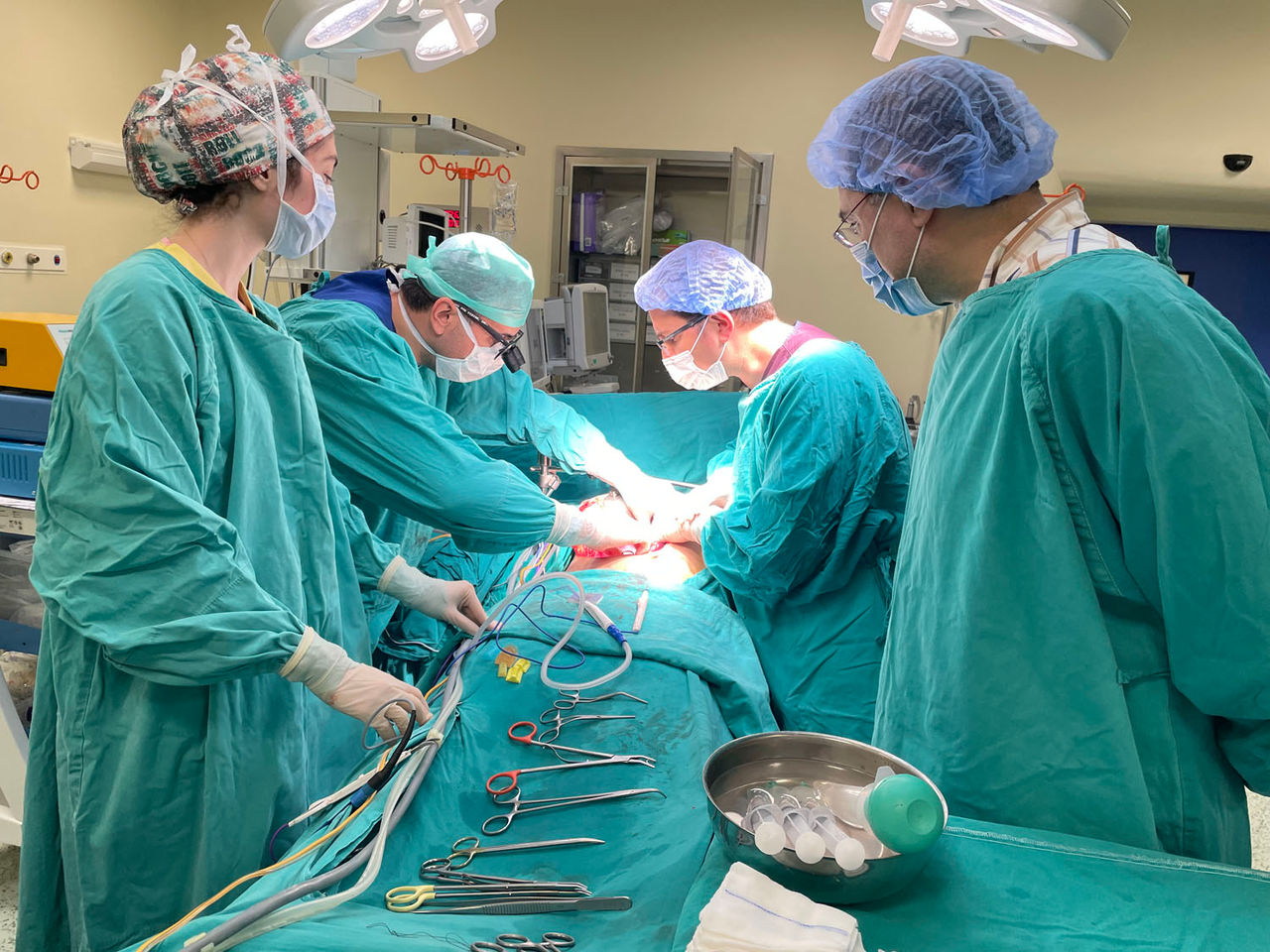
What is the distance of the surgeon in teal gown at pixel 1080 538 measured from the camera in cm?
94

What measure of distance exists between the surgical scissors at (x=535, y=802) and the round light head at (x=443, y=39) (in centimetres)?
129

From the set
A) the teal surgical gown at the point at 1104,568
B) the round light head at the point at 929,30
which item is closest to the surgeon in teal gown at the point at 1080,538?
the teal surgical gown at the point at 1104,568

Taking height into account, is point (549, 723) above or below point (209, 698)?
below

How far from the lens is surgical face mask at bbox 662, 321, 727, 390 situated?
2.61 meters

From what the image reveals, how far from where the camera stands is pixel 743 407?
2533mm

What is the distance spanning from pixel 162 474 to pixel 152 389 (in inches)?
4.8

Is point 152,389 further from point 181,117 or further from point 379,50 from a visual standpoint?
point 379,50

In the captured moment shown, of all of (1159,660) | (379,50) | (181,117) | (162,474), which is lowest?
(1159,660)

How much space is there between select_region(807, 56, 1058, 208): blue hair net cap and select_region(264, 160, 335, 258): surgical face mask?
88 centimetres

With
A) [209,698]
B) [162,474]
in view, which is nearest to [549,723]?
[209,698]

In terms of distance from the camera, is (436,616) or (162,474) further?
(436,616)

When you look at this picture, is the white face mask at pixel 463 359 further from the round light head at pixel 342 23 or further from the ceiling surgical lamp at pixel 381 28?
the round light head at pixel 342 23

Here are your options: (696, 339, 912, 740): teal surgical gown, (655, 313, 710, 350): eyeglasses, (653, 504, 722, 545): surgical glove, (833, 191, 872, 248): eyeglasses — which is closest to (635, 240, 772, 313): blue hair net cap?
(655, 313, 710, 350): eyeglasses

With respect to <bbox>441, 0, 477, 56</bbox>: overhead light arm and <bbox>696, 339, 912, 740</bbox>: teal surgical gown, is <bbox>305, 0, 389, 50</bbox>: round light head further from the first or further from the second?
<bbox>696, 339, 912, 740</bbox>: teal surgical gown
